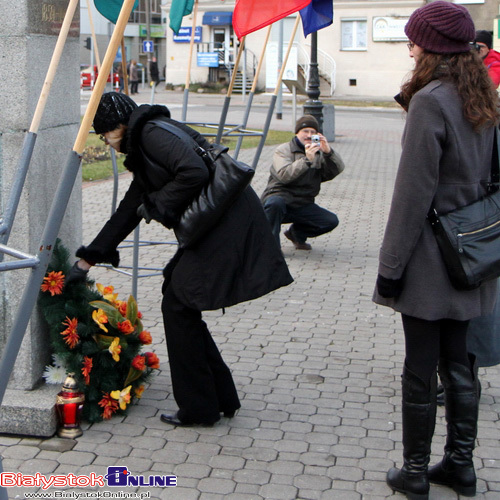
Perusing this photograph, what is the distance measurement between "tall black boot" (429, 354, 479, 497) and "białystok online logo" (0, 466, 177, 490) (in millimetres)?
1140

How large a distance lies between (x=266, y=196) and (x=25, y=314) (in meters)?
4.92

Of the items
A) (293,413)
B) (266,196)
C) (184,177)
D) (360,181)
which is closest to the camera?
(184,177)

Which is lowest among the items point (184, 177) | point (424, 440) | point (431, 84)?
point (424, 440)

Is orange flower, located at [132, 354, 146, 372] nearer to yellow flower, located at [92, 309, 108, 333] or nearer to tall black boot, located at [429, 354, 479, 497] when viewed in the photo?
yellow flower, located at [92, 309, 108, 333]

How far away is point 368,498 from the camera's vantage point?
10.7 ft

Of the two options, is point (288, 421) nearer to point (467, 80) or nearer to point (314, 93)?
point (467, 80)

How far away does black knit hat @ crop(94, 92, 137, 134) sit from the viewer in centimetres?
353

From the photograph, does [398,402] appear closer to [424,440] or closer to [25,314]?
[424,440]

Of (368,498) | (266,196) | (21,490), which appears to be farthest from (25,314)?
(266,196)

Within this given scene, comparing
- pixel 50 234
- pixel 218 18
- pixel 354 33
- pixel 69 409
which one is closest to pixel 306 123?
pixel 69 409

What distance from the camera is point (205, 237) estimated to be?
11.8 feet

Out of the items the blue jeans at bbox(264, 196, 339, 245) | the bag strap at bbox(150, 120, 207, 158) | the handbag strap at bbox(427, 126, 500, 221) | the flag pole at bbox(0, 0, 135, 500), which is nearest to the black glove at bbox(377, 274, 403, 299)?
the handbag strap at bbox(427, 126, 500, 221)

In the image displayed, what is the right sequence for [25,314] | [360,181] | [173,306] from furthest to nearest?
[360,181] → [173,306] → [25,314]

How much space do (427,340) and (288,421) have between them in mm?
1128
